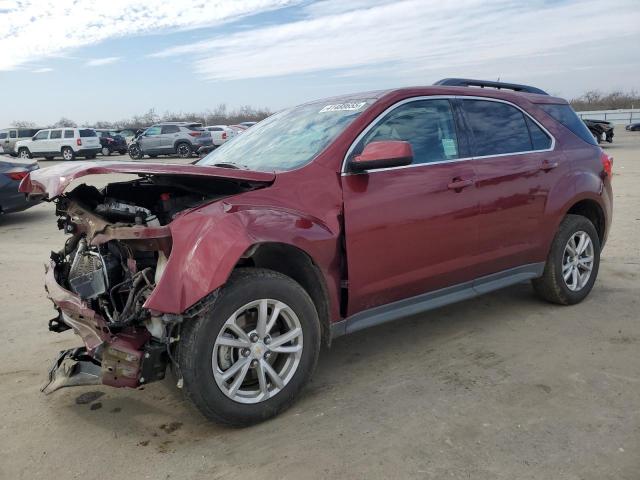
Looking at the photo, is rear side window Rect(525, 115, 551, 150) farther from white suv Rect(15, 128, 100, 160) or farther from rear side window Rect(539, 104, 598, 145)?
white suv Rect(15, 128, 100, 160)

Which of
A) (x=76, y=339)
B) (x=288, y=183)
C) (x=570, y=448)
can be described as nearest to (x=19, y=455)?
(x=76, y=339)

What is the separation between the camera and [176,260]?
9.25ft

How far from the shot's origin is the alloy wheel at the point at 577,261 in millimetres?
4836

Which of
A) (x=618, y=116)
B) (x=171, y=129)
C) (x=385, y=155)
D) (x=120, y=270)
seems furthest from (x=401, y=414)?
(x=618, y=116)

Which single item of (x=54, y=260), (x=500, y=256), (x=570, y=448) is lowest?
(x=570, y=448)

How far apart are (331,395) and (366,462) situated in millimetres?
741

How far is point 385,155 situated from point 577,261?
8.43 ft

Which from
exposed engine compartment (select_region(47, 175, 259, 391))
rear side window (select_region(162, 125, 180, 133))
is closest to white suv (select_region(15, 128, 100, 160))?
rear side window (select_region(162, 125, 180, 133))

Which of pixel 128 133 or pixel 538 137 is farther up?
pixel 128 133

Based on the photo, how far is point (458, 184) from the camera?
12.8 ft

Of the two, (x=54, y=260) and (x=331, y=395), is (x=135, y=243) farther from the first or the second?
(x=331, y=395)

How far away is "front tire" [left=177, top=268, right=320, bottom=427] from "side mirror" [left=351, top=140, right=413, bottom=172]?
85 cm

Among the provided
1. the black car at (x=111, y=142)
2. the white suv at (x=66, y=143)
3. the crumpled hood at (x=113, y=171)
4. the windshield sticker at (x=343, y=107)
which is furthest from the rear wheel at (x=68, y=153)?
the crumpled hood at (x=113, y=171)

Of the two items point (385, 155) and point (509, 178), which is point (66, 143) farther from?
point (385, 155)
